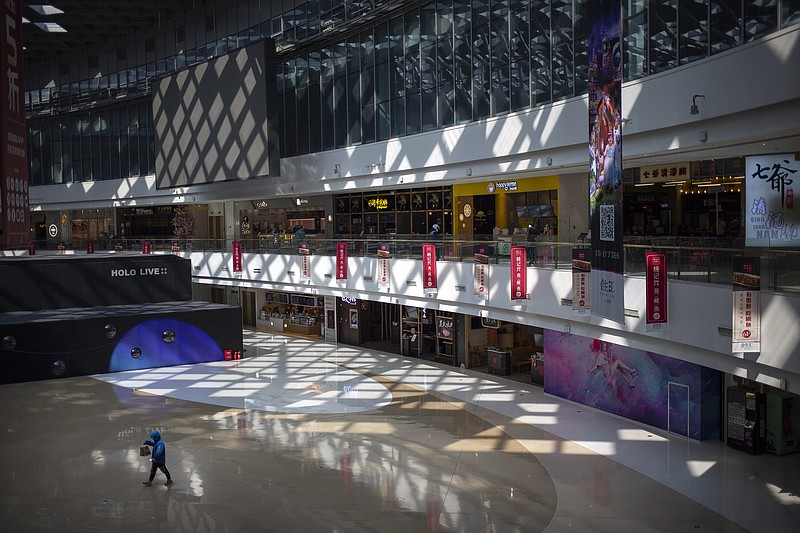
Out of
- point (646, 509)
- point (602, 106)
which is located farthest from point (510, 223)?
point (646, 509)

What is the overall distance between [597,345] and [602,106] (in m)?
8.12

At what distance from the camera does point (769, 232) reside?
18.2 m

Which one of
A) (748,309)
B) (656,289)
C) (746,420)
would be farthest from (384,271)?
(748,309)

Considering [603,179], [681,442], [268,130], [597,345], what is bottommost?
[681,442]

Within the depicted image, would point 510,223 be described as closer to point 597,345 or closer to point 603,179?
point 597,345

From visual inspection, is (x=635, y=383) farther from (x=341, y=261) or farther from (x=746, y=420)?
(x=341, y=261)

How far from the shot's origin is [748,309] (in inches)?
502

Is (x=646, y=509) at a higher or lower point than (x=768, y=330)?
lower

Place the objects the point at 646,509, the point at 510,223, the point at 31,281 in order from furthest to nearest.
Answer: the point at 510,223
the point at 31,281
the point at 646,509

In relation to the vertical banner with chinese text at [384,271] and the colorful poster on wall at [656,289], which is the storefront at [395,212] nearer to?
the vertical banner with chinese text at [384,271]

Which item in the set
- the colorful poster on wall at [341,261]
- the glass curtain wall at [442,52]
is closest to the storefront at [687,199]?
the glass curtain wall at [442,52]

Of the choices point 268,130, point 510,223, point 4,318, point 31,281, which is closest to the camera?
point 4,318

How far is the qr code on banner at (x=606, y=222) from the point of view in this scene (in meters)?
15.1

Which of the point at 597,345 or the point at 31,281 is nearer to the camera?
the point at 597,345
